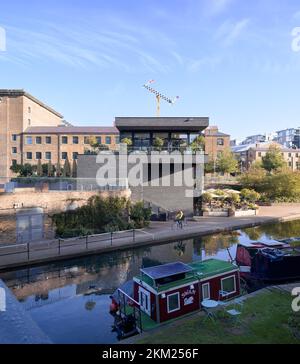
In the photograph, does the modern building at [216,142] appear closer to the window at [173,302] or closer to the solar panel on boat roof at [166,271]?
the solar panel on boat roof at [166,271]

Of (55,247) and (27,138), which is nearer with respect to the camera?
(55,247)

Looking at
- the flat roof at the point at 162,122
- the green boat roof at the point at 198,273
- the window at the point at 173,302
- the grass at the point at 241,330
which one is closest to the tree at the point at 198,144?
the flat roof at the point at 162,122

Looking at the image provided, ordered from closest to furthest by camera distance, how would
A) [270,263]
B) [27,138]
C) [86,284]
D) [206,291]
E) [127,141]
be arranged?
[206,291]
[270,263]
[86,284]
[127,141]
[27,138]

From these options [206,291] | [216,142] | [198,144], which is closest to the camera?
[206,291]

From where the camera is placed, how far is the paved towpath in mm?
16219

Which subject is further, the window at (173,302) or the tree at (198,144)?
the tree at (198,144)

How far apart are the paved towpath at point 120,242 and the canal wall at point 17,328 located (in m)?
4.62

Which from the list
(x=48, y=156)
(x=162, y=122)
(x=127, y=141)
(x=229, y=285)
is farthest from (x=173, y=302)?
(x=48, y=156)

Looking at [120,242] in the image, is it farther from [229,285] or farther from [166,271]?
[166,271]

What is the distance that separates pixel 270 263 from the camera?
14.0 m

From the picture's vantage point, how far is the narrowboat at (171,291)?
10188 millimetres

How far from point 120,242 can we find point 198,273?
873 centimetres

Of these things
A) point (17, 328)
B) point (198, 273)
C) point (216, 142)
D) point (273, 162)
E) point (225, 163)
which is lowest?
point (17, 328)
